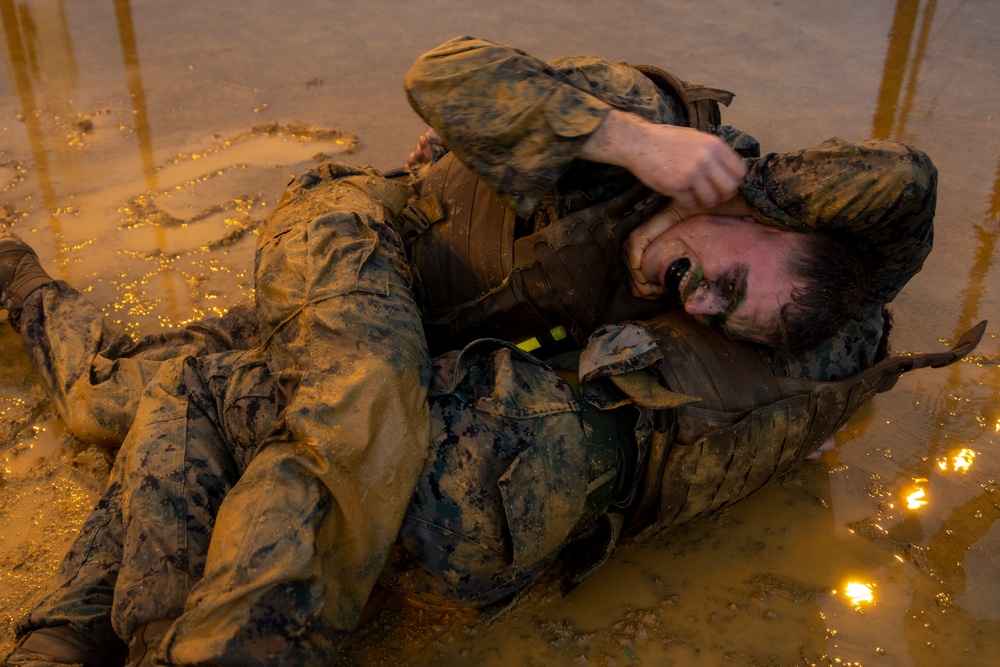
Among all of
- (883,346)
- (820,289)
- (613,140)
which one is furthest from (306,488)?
(883,346)

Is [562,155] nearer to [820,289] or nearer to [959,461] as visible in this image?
[820,289]

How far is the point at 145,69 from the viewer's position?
4.33 metres

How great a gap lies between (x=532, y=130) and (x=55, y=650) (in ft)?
4.72

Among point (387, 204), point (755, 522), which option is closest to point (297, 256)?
point (387, 204)

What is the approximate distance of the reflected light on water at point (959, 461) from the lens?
2312mm

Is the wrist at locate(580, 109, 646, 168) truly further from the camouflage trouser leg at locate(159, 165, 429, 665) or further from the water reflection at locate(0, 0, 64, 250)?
the water reflection at locate(0, 0, 64, 250)

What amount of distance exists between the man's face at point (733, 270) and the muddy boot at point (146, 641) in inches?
50.7

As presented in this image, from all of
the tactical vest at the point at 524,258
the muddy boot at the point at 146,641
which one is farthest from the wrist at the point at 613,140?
the muddy boot at the point at 146,641

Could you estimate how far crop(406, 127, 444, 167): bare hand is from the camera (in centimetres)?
245

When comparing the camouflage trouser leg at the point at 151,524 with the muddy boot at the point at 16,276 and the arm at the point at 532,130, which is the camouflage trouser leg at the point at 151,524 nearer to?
the arm at the point at 532,130

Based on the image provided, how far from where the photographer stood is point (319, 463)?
5.07 feet

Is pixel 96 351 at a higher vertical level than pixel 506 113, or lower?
lower

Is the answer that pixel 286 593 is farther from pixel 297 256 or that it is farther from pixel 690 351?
pixel 690 351

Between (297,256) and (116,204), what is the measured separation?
71.1 inches
